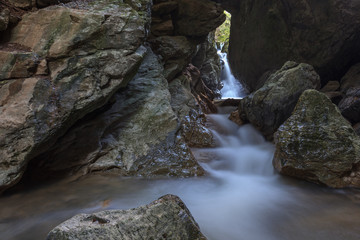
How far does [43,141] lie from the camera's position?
379 cm

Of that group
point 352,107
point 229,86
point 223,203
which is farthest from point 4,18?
point 229,86

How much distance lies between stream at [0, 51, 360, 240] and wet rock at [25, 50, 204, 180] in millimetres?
380

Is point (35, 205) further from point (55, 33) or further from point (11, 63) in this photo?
point (55, 33)

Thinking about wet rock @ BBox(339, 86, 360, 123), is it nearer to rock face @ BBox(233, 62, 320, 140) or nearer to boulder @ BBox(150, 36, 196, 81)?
rock face @ BBox(233, 62, 320, 140)

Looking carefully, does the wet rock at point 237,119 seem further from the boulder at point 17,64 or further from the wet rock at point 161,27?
the boulder at point 17,64

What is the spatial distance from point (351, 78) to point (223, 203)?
351 inches

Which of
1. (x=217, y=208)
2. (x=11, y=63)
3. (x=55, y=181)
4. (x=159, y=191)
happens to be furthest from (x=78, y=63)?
(x=217, y=208)

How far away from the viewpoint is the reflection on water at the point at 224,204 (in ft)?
9.43

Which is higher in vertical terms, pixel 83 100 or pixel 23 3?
pixel 23 3

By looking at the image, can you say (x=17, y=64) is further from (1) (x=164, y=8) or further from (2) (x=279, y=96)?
(2) (x=279, y=96)

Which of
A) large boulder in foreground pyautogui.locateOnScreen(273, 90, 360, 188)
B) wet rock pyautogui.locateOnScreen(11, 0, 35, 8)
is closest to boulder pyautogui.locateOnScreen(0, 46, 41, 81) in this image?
wet rock pyautogui.locateOnScreen(11, 0, 35, 8)

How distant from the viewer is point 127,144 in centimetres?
534

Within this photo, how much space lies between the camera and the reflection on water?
2873 millimetres

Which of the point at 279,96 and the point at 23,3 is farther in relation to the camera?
the point at 279,96
